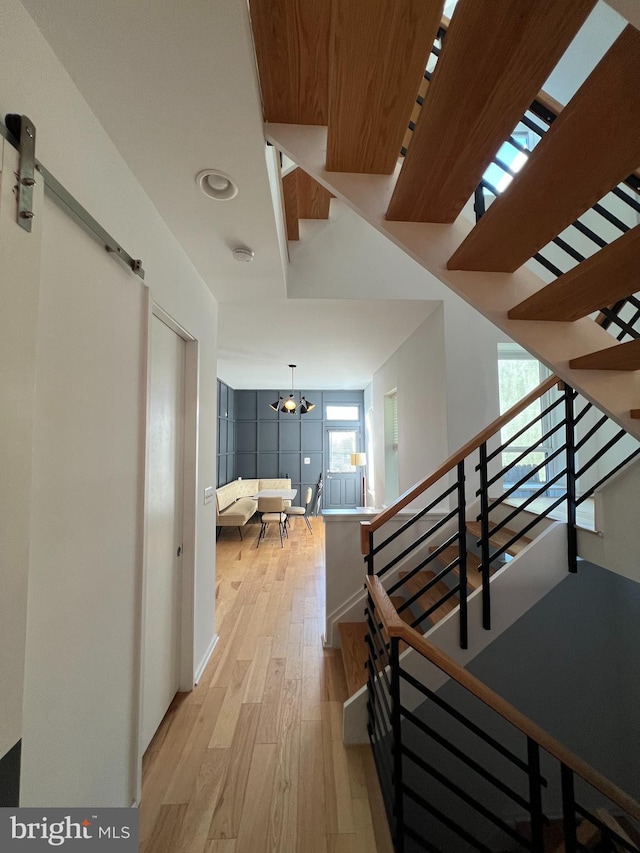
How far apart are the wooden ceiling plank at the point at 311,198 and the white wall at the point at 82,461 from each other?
1.28 metres

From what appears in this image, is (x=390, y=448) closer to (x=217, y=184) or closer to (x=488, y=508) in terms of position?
(x=488, y=508)

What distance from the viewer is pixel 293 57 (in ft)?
3.49

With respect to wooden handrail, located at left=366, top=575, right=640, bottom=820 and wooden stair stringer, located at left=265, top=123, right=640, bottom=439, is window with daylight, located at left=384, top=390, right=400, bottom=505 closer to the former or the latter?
wooden handrail, located at left=366, top=575, right=640, bottom=820

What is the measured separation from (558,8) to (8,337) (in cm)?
125

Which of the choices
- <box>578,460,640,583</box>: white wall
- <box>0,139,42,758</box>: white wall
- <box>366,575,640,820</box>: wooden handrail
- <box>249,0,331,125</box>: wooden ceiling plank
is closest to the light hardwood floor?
<box>366,575,640,820</box>: wooden handrail

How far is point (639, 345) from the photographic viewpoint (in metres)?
0.89

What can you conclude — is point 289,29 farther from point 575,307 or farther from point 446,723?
point 446,723

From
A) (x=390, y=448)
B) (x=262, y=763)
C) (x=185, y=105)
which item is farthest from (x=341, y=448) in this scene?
(x=185, y=105)

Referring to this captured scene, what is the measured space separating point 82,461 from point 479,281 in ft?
4.74

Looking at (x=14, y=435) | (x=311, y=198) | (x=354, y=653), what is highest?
(x=311, y=198)

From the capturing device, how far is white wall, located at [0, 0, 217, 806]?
978mm

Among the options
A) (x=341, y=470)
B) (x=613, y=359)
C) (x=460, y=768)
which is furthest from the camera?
(x=341, y=470)

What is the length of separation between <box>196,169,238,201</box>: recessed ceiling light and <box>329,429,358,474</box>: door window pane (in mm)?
7011

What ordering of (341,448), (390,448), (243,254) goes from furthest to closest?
(341,448) < (390,448) < (243,254)
